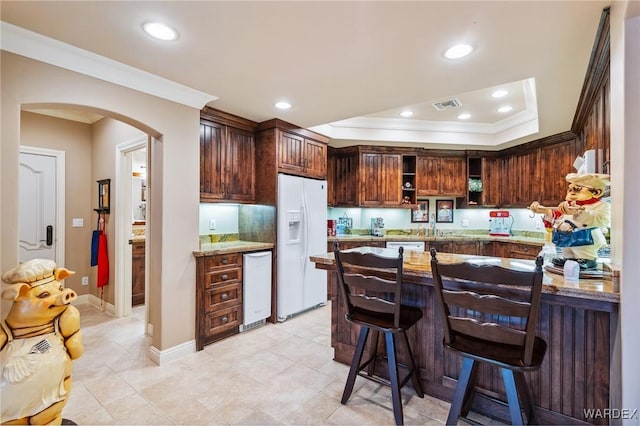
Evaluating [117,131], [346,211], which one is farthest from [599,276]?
[117,131]

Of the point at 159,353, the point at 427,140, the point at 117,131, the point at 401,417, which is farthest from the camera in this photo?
the point at 427,140

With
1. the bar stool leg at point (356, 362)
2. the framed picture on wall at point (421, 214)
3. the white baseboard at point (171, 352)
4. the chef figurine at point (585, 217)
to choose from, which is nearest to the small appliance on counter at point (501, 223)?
the framed picture on wall at point (421, 214)

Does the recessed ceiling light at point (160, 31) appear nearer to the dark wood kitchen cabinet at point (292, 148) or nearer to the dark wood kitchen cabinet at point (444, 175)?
the dark wood kitchen cabinet at point (292, 148)

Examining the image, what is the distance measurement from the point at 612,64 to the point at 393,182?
3.57 meters

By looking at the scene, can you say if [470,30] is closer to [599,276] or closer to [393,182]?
[599,276]

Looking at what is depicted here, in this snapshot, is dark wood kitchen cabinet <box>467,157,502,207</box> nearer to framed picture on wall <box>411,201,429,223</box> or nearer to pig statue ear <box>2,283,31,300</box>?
framed picture on wall <box>411,201,429,223</box>

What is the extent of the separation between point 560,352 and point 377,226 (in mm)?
3898

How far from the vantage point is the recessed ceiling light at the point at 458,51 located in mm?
1987

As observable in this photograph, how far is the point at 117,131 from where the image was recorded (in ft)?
12.3

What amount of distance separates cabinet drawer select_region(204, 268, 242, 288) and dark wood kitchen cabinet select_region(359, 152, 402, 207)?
257 cm

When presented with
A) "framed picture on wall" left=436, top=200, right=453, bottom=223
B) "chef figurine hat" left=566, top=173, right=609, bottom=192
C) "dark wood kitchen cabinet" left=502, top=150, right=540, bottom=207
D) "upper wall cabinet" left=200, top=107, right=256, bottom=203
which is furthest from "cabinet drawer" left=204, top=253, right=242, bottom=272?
"dark wood kitchen cabinet" left=502, top=150, right=540, bottom=207

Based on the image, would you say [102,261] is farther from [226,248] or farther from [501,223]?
[501,223]

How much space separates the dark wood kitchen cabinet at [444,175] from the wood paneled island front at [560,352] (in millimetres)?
3365

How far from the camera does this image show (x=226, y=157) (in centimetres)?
344
